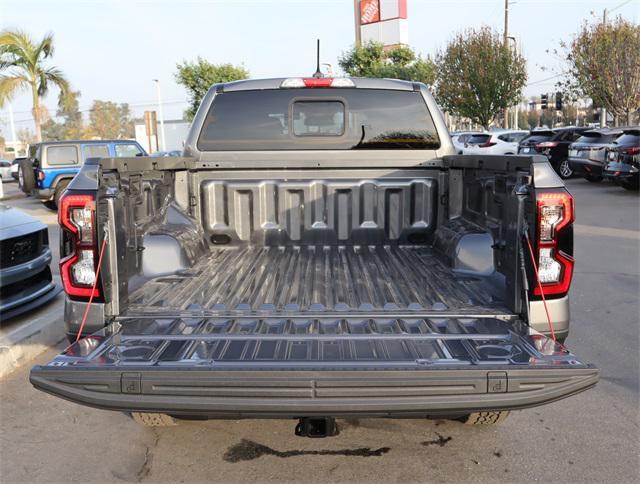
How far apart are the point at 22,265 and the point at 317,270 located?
3.15 meters

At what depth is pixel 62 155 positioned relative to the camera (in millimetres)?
16078

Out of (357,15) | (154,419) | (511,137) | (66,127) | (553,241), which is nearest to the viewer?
(553,241)

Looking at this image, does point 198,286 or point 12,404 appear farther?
point 12,404

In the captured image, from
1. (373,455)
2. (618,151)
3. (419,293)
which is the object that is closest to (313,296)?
(419,293)

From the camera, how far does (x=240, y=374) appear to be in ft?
7.23

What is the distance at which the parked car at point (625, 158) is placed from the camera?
44.6 ft

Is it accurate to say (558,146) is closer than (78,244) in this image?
No

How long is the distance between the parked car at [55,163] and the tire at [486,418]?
1460 cm

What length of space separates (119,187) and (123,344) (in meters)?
0.88

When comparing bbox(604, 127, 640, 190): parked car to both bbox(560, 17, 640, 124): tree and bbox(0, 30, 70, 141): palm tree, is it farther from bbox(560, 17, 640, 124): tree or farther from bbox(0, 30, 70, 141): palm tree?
bbox(0, 30, 70, 141): palm tree

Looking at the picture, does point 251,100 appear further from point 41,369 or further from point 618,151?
point 618,151

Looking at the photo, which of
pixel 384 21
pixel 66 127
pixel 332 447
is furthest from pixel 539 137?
pixel 66 127

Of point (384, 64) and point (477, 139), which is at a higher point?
point (384, 64)

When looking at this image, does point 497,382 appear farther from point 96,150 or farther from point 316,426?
point 96,150
